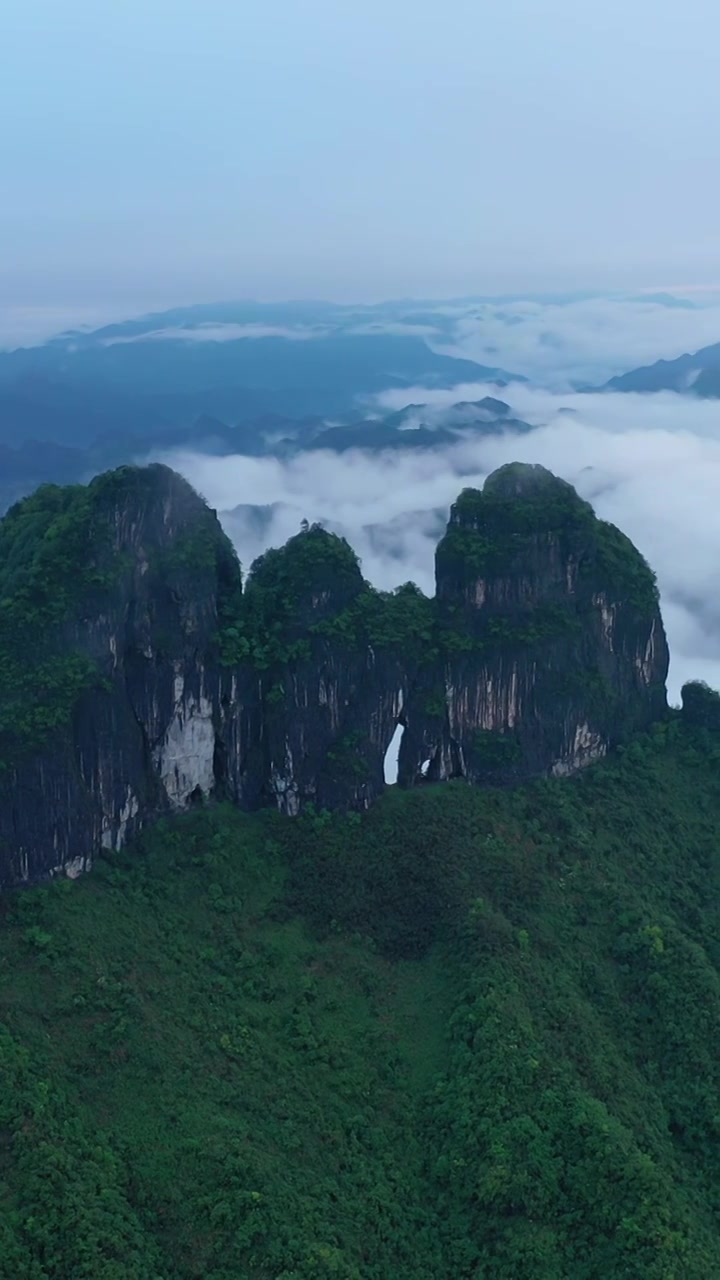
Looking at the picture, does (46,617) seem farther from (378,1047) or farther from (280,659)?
(378,1047)

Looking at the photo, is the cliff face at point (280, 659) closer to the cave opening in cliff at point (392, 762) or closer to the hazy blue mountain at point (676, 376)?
the cave opening in cliff at point (392, 762)

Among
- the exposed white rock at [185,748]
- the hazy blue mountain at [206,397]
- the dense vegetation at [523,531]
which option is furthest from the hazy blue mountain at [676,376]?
the exposed white rock at [185,748]

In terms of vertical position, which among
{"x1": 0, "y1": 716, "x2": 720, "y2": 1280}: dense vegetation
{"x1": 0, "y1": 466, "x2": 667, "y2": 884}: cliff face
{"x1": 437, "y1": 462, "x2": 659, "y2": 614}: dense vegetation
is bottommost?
{"x1": 0, "y1": 716, "x2": 720, "y2": 1280}: dense vegetation

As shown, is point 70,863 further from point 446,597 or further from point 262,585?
point 446,597

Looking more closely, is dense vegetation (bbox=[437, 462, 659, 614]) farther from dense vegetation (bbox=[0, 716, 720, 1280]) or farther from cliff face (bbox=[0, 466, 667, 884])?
dense vegetation (bbox=[0, 716, 720, 1280])

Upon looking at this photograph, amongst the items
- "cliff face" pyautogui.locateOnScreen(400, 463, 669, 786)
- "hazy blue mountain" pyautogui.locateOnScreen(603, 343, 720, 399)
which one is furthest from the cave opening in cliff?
"hazy blue mountain" pyautogui.locateOnScreen(603, 343, 720, 399)

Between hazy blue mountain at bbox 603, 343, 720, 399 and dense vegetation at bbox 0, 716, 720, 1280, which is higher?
hazy blue mountain at bbox 603, 343, 720, 399

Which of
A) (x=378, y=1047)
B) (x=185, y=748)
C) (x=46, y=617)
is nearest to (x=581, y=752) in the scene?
(x=378, y=1047)
